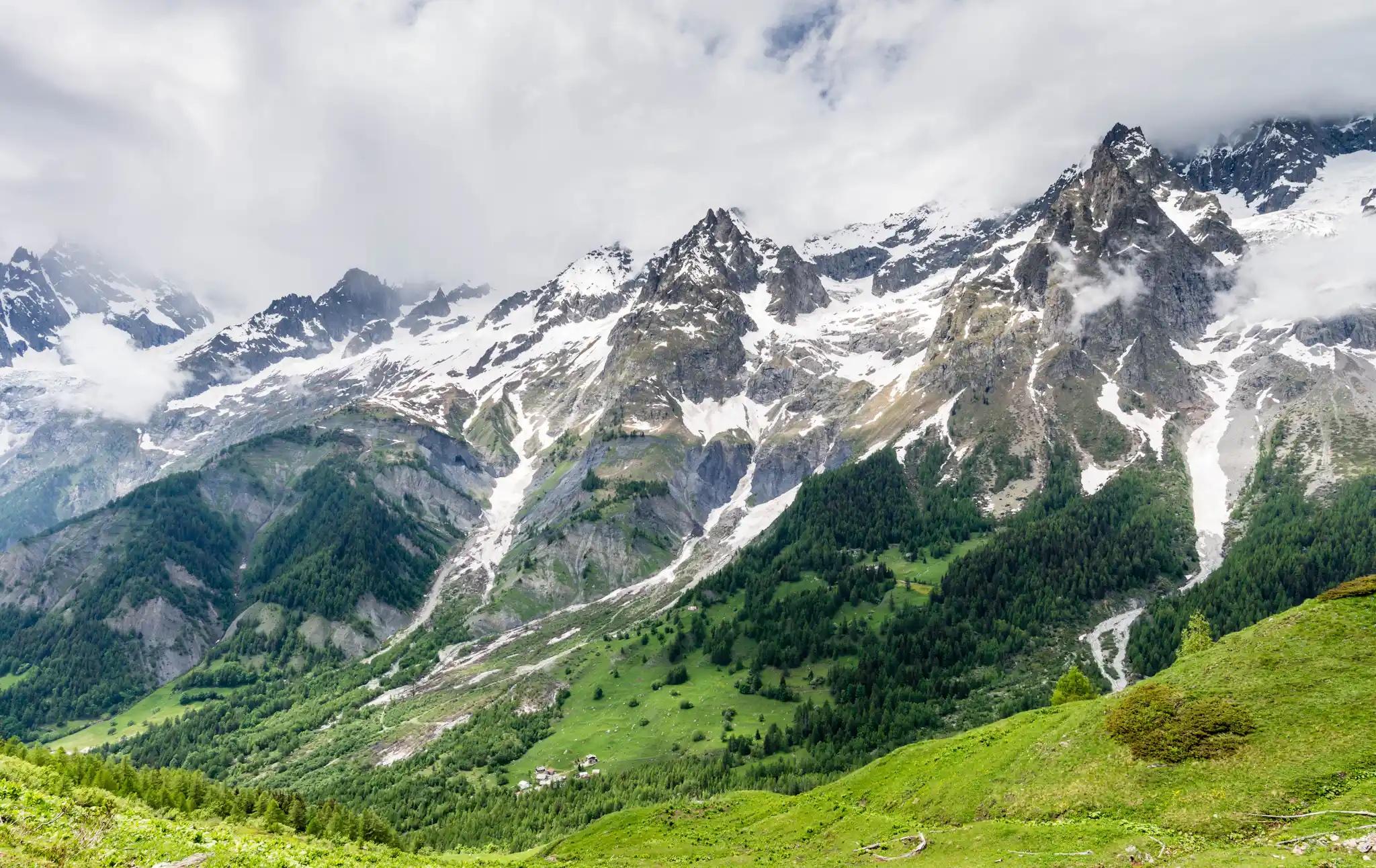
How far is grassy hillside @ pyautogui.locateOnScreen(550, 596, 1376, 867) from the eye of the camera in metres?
39.5

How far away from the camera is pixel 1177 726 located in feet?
162

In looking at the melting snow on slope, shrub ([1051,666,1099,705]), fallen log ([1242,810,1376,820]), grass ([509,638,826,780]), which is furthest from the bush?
grass ([509,638,826,780])

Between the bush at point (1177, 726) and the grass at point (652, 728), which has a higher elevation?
the bush at point (1177, 726)

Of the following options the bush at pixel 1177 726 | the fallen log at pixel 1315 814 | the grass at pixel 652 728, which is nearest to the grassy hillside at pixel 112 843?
the fallen log at pixel 1315 814

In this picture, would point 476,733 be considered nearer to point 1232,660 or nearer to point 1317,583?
point 1232,660

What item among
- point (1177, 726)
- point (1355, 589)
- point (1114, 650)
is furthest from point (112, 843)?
point (1114, 650)

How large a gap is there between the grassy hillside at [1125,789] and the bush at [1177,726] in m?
0.77

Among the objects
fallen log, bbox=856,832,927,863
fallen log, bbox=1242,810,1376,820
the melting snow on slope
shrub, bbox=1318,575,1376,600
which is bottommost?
the melting snow on slope

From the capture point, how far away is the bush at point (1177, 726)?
1837 inches

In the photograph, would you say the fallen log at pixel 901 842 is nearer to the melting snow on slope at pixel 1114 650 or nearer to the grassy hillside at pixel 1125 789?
the grassy hillside at pixel 1125 789

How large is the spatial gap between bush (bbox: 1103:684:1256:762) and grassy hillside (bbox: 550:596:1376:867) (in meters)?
0.77

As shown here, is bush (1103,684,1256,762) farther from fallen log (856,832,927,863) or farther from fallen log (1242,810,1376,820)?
fallen log (856,832,927,863)

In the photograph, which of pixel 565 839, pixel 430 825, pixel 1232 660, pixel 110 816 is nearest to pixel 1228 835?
pixel 1232 660

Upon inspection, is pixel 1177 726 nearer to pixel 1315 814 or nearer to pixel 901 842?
pixel 1315 814
